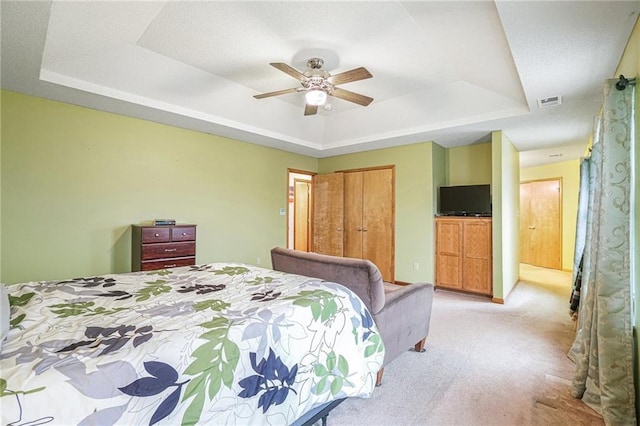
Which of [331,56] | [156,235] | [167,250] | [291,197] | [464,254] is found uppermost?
[331,56]

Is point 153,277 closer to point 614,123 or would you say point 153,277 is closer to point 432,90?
point 614,123

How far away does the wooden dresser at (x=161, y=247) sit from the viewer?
3.48 m

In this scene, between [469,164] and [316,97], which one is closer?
[316,97]

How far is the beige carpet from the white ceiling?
2448 millimetres

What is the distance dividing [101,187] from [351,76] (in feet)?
10.6

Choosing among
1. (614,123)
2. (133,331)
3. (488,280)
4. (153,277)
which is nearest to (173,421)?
(133,331)

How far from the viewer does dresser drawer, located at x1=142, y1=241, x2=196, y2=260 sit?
3492 mm

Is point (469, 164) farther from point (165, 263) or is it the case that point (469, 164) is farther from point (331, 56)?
point (165, 263)

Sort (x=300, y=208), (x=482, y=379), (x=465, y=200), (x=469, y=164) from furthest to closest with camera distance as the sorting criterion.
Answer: (x=300, y=208) < (x=469, y=164) < (x=465, y=200) < (x=482, y=379)

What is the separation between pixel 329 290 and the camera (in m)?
1.77

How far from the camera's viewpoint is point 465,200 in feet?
15.7

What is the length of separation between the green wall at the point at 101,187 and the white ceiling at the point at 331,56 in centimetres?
29

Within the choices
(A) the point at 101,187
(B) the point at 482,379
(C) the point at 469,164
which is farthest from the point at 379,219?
(A) the point at 101,187

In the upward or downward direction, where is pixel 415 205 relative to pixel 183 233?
upward
